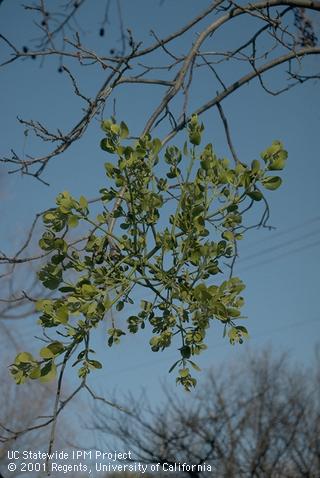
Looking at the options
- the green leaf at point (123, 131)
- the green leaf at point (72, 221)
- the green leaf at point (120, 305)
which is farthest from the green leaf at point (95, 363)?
the green leaf at point (123, 131)

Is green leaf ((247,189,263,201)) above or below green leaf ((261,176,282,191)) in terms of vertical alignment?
below

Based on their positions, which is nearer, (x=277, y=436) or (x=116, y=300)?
(x=116, y=300)

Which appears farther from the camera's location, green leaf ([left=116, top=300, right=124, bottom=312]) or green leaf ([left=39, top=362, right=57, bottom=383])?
green leaf ([left=116, top=300, right=124, bottom=312])

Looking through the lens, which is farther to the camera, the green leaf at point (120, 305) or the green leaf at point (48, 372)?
the green leaf at point (120, 305)

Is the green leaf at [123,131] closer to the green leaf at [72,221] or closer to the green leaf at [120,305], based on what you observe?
the green leaf at [72,221]

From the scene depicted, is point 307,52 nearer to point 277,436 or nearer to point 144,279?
point 144,279

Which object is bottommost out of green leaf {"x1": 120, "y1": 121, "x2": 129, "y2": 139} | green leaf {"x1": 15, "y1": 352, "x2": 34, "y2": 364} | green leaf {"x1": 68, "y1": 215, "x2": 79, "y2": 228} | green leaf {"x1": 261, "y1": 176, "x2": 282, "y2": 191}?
green leaf {"x1": 15, "y1": 352, "x2": 34, "y2": 364}

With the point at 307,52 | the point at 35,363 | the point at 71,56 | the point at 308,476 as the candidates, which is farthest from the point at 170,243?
the point at 308,476

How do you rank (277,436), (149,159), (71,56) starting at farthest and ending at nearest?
1. (277,436)
2. (71,56)
3. (149,159)

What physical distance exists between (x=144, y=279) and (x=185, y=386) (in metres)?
0.24

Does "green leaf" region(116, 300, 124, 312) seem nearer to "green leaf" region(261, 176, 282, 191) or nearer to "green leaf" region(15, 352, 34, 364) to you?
"green leaf" region(15, 352, 34, 364)

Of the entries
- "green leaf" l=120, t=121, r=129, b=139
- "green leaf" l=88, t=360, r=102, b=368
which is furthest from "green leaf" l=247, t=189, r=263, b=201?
"green leaf" l=88, t=360, r=102, b=368

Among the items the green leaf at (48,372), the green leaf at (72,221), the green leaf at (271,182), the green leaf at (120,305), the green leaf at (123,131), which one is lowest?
the green leaf at (48,372)

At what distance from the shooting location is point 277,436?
26.2ft
